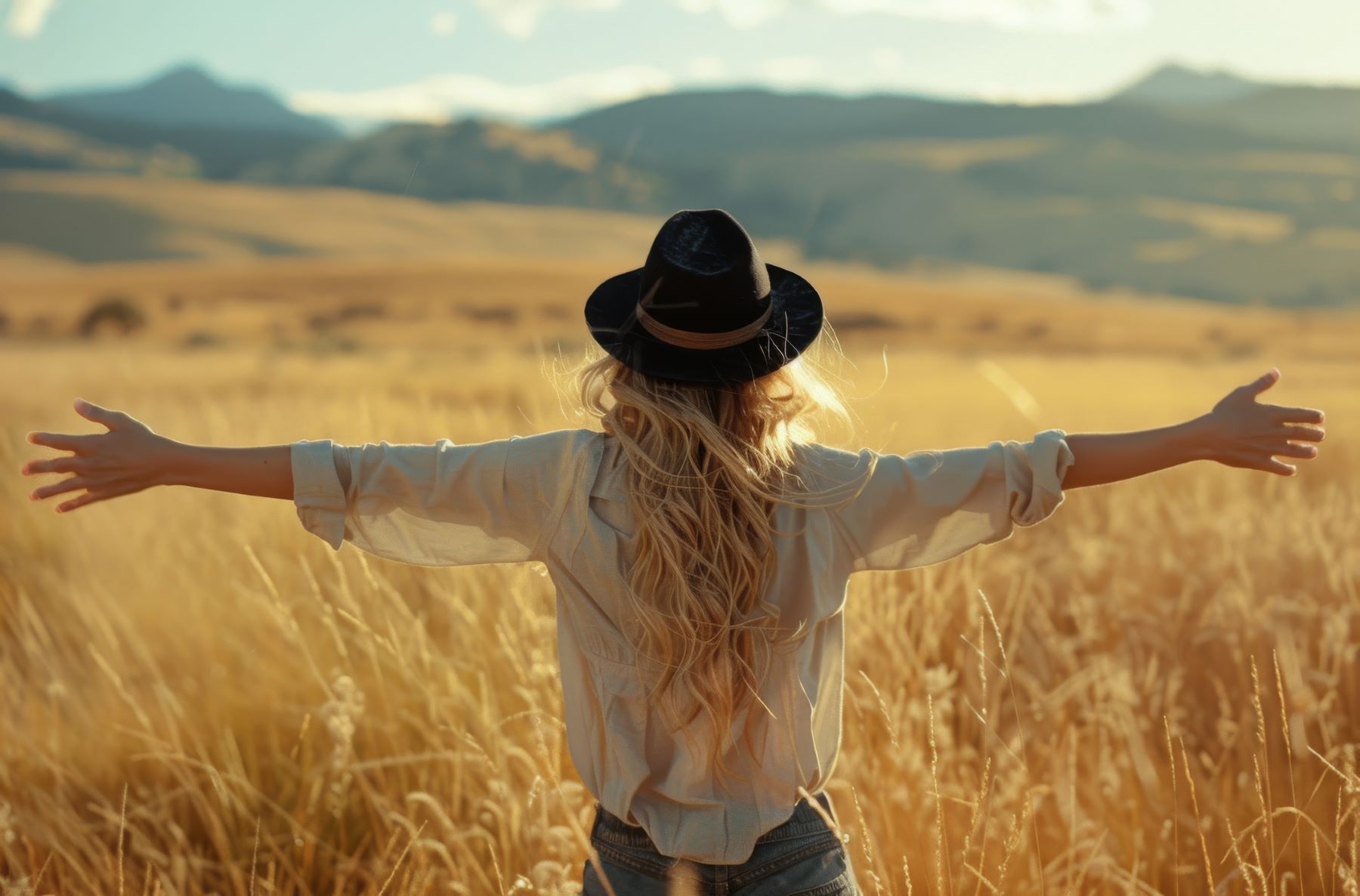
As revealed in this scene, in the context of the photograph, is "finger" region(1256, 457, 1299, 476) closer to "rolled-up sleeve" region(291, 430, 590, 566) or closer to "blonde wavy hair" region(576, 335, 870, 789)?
"blonde wavy hair" region(576, 335, 870, 789)

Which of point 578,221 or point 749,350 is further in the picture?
point 578,221

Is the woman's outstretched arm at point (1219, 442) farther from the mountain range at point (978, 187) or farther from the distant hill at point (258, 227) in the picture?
the mountain range at point (978, 187)

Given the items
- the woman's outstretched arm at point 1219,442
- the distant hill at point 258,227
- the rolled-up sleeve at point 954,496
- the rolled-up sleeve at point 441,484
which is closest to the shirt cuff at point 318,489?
the rolled-up sleeve at point 441,484

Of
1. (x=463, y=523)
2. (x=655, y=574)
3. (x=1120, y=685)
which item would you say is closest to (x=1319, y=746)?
(x=1120, y=685)

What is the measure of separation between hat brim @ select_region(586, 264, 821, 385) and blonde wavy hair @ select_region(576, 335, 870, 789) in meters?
0.04

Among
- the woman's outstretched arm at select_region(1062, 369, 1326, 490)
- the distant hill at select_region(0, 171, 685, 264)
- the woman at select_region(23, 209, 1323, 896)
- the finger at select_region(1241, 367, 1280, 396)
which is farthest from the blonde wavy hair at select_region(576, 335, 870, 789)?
the distant hill at select_region(0, 171, 685, 264)

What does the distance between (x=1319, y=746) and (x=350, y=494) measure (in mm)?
2695

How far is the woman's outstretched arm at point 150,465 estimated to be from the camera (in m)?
1.82

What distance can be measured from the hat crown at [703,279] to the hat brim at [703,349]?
0.04 meters

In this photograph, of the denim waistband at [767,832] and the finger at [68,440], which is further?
the denim waistband at [767,832]

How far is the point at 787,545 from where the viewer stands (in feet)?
6.21

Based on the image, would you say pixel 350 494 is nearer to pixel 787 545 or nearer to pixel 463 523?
pixel 463 523

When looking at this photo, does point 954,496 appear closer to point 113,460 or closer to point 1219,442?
point 1219,442

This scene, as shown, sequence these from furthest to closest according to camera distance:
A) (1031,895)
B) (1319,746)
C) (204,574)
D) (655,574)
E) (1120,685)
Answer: (204,574) → (1319,746) → (1120,685) → (1031,895) → (655,574)
